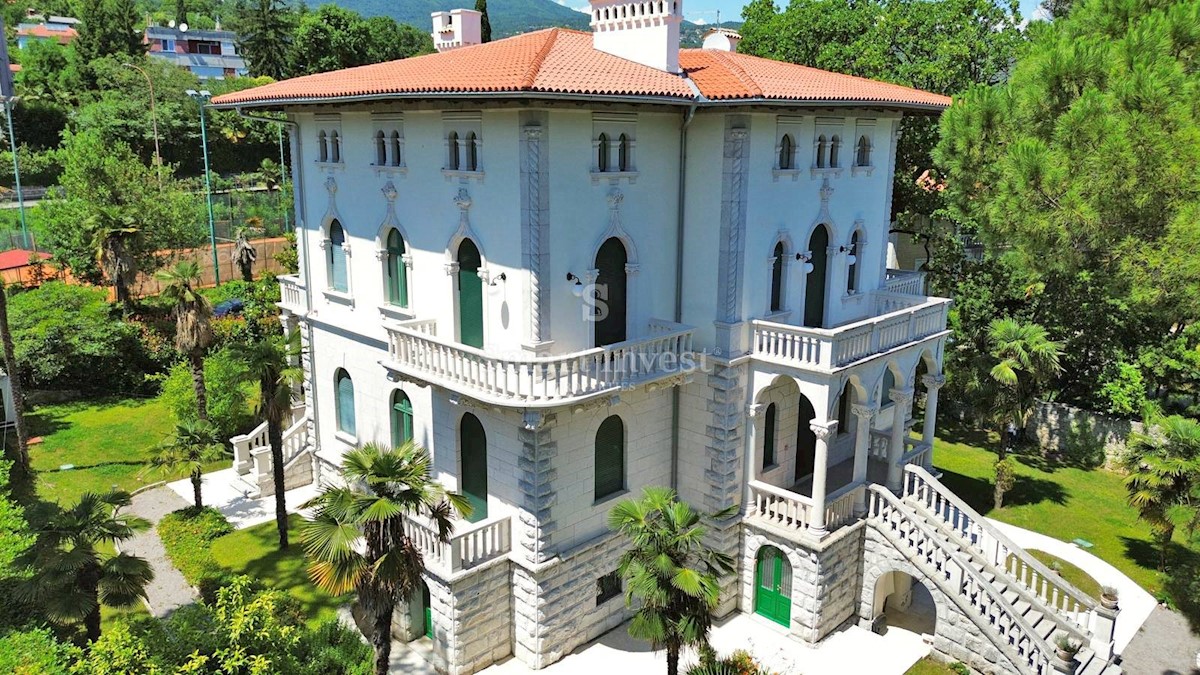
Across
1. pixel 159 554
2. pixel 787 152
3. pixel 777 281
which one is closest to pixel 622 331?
pixel 777 281

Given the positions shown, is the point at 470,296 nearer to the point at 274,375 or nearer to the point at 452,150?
the point at 452,150

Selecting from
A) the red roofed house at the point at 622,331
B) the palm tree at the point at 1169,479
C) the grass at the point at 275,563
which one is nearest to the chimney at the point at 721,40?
the red roofed house at the point at 622,331

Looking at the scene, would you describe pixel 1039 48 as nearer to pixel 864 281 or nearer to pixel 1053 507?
pixel 864 281

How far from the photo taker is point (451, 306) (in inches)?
707

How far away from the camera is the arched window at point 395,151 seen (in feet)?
61.2

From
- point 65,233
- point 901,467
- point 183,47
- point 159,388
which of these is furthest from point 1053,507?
point 183,47

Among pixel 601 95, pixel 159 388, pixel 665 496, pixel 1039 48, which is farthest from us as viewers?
pixel 159 388

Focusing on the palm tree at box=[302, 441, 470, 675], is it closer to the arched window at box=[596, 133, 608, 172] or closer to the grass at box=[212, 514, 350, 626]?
the grass at box=[212, 514, 350, 626]

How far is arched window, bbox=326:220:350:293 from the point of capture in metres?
21.5

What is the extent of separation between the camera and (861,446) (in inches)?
775


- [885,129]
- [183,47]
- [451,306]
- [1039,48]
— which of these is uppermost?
[183,47]

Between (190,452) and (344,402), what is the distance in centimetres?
498

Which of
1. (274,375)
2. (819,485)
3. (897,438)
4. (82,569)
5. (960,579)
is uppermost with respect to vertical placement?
(274,375)

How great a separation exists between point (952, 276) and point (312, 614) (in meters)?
26.4
